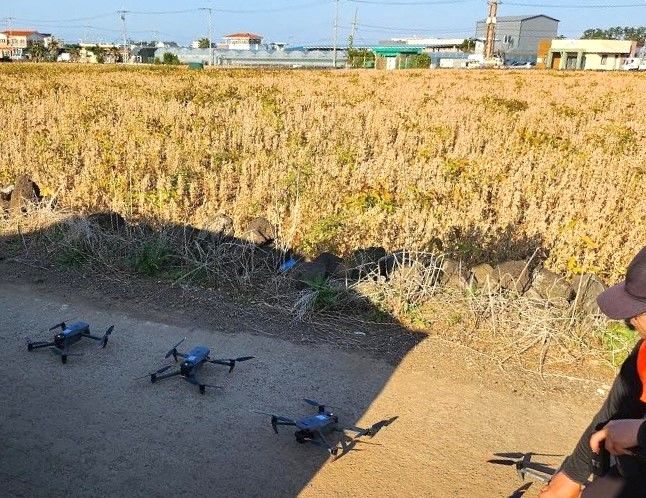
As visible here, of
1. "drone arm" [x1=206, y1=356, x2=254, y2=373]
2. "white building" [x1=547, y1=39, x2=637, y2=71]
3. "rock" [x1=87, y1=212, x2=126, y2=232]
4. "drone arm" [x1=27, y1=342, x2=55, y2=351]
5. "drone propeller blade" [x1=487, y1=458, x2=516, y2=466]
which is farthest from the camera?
"white building" [x1=547, y1=39, x2=637, y2=71]

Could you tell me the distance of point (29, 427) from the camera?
341 cm

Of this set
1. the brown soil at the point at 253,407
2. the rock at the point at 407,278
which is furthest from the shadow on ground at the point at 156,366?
the rock at the point at 407,278

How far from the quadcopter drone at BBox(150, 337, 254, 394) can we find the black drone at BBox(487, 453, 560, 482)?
1.74 metres

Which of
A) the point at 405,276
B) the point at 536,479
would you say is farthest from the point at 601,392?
the point at 405,276

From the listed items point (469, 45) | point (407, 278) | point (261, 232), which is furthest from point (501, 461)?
point (469, 45)

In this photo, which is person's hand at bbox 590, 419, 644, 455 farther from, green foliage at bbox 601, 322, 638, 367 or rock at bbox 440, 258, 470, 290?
rock at bbox 440, 258, 470, 290

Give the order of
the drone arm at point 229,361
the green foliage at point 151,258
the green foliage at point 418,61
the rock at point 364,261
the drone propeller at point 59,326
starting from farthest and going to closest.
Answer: the green foliage at point 418,61 → the green foliage at point 151,258 → the rock at point 364,261 → the drone propeller at point 59,326 → the drone arm at point 229,361

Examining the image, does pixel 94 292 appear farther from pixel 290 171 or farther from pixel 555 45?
pixel 555 45

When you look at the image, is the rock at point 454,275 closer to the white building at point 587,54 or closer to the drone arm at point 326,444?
the drone arm at point 326,444

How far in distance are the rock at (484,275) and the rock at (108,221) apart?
3.42 metres

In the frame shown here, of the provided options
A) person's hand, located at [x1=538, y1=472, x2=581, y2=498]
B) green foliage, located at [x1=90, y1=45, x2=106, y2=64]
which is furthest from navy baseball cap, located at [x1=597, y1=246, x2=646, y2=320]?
green foliage, located at [x1=90, y1=45, x2=106, y2=64]

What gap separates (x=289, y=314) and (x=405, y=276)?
38.8 inches

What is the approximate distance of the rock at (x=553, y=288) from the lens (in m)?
4.84

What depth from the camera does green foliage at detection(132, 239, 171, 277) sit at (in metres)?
5.52
